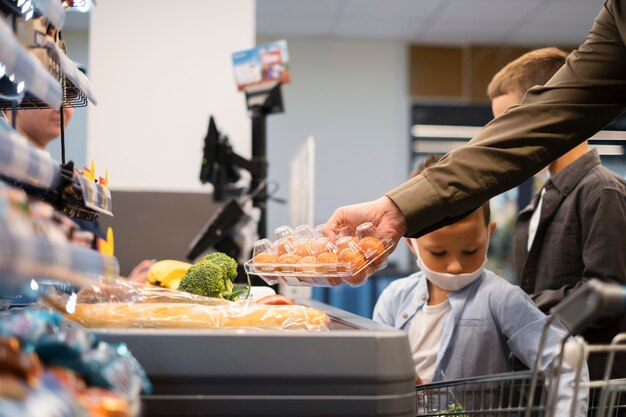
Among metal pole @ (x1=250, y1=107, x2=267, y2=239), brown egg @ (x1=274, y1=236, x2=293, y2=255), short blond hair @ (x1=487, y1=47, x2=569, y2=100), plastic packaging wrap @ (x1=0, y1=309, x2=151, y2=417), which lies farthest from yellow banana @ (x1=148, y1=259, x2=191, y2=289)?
metal pole @ (x1=250, y1=107, x2=267, y2=239)

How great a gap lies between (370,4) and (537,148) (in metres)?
5.30

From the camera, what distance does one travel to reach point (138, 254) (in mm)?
3502

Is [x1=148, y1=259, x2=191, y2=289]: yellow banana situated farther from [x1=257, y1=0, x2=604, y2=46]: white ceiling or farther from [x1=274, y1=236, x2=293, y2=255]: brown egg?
[x1=257, y1=0, x2=604, y2=46]: white ceiling

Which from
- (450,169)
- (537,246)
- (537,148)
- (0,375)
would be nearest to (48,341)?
(0,375)

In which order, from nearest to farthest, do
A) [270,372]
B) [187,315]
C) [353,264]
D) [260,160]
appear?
[270,372] < [187,315] < [353,264] < [260,160]

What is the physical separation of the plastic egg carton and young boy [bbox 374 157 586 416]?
0.47m

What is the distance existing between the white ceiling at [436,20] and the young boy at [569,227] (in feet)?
14.4

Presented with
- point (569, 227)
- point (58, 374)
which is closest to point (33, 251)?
point (58, 374)

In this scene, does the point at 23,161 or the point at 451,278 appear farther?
the point at 451,278

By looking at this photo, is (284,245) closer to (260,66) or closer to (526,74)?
(526,74)

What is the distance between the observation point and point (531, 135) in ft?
5.18

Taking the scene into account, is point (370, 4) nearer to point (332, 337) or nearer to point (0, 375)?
point (332, 337)

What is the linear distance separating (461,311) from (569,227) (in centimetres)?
44

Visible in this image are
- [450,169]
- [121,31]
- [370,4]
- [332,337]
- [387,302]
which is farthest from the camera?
[370,4]
